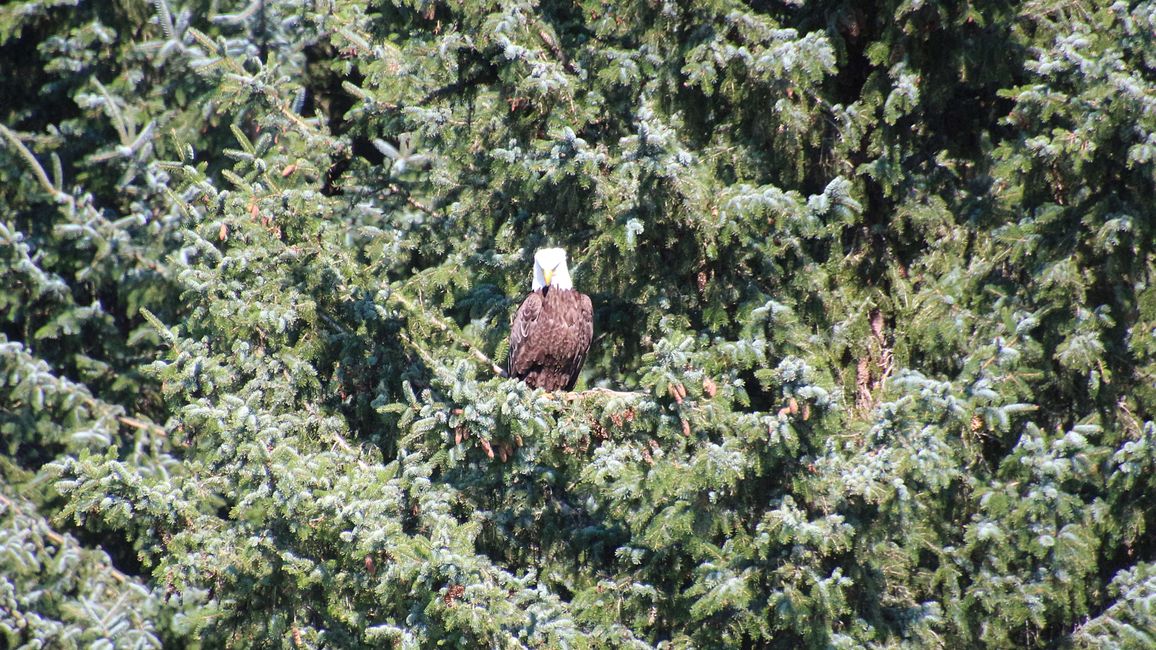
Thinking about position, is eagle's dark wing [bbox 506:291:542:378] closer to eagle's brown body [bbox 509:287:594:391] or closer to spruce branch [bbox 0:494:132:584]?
eagle's brown body [bbox 509:287:594:391]

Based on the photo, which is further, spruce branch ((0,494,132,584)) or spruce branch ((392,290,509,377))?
spruce branch ((0,494,132,584))

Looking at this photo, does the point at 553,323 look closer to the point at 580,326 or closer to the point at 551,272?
the point at 580,326

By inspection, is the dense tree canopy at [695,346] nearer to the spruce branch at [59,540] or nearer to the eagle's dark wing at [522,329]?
the eagle's dark wing at [522,329]

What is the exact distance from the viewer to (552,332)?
648 cm

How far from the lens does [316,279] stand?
541 centimetres

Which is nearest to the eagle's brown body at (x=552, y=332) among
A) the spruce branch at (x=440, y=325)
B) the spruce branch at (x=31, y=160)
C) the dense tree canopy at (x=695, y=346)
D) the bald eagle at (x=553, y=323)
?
the bald eagle at (x=553, y=323)

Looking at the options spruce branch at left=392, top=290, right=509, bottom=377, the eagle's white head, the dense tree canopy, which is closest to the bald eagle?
the eagle's white head

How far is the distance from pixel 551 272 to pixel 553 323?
0.31 m

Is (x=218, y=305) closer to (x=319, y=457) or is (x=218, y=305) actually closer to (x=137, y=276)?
(x=319, y=457)

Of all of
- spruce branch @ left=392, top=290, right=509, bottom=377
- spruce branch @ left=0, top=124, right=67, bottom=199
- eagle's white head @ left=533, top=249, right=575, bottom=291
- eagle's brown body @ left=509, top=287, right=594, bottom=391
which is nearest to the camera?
spruce branch @ left=392, top=290, right=509, bottom=377

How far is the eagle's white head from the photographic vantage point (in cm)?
624

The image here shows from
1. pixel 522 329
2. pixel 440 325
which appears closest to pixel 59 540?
pixel 522 329

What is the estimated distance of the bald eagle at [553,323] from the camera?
6324 millimetres

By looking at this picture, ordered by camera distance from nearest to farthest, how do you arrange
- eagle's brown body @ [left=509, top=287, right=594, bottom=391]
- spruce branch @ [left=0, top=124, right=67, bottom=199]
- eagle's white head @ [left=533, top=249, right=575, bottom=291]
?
eagle's white head @ [left=533, top=249, right=575, bottom=291] → eagle's brown body @ [left=509, top=287, right=594, bottom=391] → spruce branch @ [left=0, top=124, right=67, bottom=199]
